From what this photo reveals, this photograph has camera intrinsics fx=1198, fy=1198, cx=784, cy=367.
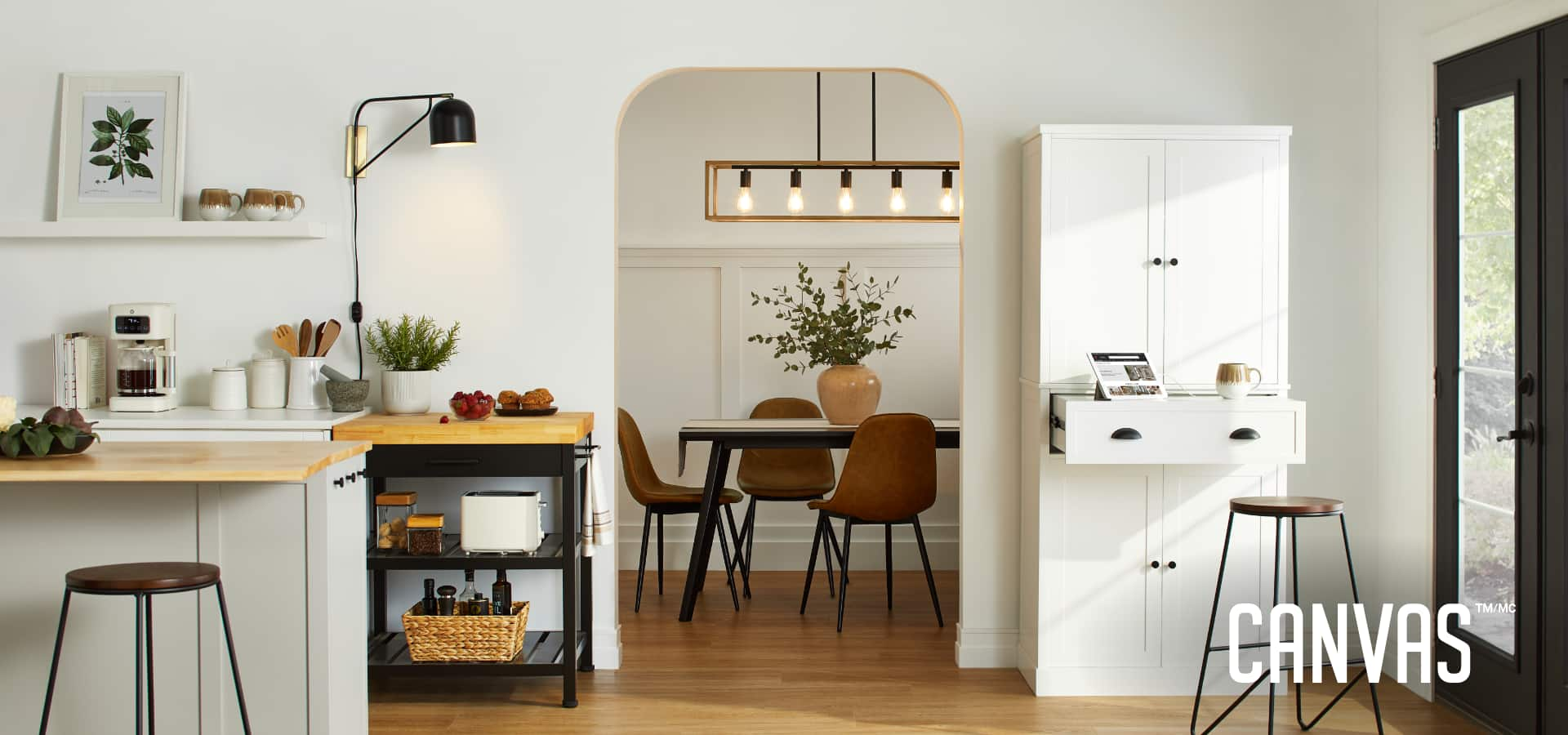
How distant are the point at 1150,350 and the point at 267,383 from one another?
2.99 metres

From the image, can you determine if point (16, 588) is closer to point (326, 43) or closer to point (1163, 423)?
point (326, 43)

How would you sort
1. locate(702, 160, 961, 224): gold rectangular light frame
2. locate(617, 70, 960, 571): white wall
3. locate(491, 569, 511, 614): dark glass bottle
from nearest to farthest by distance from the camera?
locate(491, 569, 511, 614): dark glass bottle
locate(702, 160, 961, 224): gold rectangular light frame
locate(617, 70, 960, 571): white wall

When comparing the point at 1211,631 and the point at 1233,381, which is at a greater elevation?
the point at 1233,381

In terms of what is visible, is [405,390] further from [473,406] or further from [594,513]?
[594,513]

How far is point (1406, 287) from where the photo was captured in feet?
13.5

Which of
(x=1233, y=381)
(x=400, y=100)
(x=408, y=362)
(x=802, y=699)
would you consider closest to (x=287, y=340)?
(x=408, y=362)

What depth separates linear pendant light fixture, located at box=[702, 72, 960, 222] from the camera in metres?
5.68

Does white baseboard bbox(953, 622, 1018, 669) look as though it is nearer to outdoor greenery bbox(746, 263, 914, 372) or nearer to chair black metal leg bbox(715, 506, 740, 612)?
chair black metal leg bbox(715, 506, 740, 612)

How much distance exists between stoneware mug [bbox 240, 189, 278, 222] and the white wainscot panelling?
7.07 ft

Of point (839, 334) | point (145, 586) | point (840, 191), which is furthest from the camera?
point (840, 191)

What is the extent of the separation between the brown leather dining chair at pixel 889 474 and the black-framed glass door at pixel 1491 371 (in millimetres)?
1854

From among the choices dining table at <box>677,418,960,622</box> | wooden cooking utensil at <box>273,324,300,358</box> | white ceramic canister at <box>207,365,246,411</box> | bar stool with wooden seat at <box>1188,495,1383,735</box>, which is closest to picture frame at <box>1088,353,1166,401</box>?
bar stool with wooden seat at <box>1188,495,1383,735</box>

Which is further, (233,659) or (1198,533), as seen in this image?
(1198,533)

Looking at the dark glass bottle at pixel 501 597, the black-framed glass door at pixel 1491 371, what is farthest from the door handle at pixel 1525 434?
the dark glass bottle at pixel 501 597
